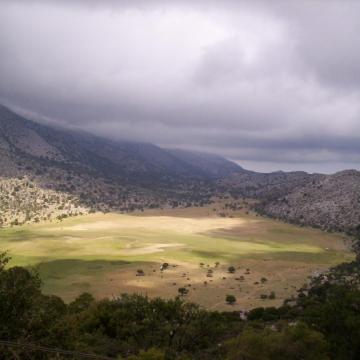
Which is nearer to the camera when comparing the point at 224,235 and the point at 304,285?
the point at 304,285

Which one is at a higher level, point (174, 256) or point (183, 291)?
point (174, 256)

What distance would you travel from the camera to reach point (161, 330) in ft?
141

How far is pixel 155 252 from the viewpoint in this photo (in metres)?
125

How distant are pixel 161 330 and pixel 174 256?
7707cm

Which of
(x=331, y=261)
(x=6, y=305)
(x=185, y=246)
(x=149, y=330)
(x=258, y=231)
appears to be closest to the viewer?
(x=6, y=305)

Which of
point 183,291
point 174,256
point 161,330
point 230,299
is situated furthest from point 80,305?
point 174,256

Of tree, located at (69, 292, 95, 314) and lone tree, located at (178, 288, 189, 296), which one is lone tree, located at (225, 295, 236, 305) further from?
tree, located at (69, 292, 95, 314)

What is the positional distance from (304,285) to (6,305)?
73.8 metres

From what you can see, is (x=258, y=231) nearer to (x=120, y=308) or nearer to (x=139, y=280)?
(x=139, y=280)

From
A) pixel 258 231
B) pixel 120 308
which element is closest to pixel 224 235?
pixel 258 231

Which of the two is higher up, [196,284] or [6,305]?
[6,305]

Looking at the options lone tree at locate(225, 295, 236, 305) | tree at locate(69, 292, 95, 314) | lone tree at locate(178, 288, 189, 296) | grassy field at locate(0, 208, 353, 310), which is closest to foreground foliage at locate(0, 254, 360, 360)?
tree at locate(69, 292, 95, 314)

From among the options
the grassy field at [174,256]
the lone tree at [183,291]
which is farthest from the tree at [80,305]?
the lone tree at [183,291]

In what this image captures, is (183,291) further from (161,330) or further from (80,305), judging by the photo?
(161,330)
